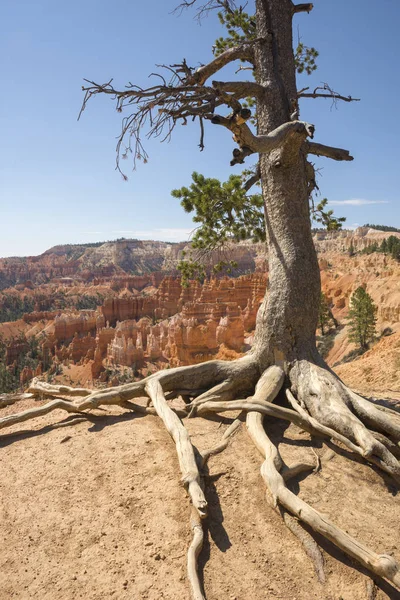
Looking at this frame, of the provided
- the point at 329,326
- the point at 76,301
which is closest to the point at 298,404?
the point at 329,326

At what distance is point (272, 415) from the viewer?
13.6ft

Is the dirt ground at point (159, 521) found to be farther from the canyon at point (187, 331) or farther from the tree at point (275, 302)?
the canyon at point (187, 331)

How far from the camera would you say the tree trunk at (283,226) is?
4.87m

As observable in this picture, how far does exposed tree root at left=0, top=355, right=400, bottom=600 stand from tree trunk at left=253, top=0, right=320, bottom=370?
387mm

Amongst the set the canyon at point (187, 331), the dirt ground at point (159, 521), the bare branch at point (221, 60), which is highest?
the bare branch at point (221, 60)

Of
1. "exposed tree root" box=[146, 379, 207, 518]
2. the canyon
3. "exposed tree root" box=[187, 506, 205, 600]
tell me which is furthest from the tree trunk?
"exposed tree root" box=[187, 506, 205, 600]

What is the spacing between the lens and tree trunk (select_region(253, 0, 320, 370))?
16.0 feet

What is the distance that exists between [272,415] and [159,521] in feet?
5.92

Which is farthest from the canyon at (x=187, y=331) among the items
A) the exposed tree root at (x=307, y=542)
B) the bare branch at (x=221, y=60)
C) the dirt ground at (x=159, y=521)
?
the exposed tree root at (x=307, y=542)

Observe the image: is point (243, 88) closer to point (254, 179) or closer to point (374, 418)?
point (254, 179)

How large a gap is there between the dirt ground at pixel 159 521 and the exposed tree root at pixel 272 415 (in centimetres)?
12

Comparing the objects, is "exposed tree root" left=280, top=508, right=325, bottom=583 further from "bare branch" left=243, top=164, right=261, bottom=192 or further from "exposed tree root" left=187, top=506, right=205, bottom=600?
"bare branch" left=243, top=164, right=261, bottom=192

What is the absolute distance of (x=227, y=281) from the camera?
4772 cm

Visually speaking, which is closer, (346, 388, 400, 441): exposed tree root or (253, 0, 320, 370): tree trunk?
(346, 388, 400, 441): exposed tree root
